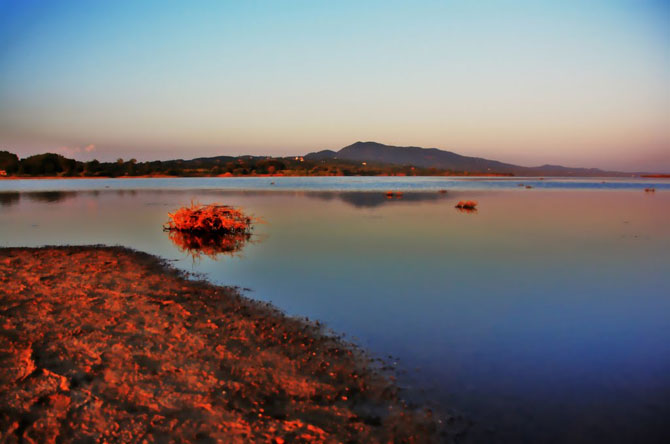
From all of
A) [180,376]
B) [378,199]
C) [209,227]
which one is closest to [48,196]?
[378,199]

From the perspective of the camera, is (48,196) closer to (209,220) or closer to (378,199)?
(378,199)

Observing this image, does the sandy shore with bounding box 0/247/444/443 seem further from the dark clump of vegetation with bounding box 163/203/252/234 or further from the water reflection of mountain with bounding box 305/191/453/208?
the water reflection of mountain with bounding box 305/191/453/208

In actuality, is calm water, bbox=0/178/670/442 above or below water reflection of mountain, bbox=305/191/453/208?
below

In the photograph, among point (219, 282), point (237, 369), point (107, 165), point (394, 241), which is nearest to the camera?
point (237, 369)

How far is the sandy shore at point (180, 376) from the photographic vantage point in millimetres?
5652

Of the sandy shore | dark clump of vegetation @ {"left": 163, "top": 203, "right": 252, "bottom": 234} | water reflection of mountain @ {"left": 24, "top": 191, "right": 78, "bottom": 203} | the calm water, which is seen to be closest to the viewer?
the sandy shore

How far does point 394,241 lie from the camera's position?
24156mm

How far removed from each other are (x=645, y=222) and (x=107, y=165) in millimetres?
208590

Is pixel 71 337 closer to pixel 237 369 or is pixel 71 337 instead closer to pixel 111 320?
pixel 111 320

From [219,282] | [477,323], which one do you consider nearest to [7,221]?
[219,282]

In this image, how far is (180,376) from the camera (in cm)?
708

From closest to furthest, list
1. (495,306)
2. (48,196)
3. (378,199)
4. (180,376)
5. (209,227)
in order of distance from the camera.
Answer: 1. (180,376)
2. (495,306)
3. (209,227)
4. (378,199)
5. (48,196)

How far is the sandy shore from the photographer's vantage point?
5.65 metres

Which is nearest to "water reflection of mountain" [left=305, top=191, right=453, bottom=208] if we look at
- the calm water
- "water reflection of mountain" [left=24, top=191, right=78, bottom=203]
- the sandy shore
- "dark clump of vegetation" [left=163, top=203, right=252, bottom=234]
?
"dark clump of vegetation" [left=163, top=203, right=252, bottom=234]
